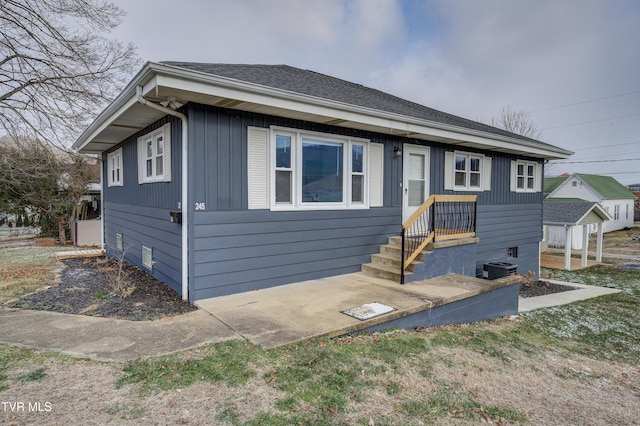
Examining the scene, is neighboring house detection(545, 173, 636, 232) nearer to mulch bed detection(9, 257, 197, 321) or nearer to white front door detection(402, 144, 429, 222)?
white front door detection(402, 144, 429, 222)

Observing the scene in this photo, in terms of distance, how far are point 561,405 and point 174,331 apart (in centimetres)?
371

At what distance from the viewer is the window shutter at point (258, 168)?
17.5 feet

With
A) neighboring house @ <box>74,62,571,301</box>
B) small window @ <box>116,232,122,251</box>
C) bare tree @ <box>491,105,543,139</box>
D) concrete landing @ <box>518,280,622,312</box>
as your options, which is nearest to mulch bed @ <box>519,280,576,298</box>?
concrete landing @ <box>518,280,622,312</box>

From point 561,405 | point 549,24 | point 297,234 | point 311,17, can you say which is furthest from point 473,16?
point 561,405

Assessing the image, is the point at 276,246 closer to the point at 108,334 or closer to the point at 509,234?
the point at 108,334

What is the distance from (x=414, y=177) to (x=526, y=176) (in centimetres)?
538

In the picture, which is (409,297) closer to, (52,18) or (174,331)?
(174,331)

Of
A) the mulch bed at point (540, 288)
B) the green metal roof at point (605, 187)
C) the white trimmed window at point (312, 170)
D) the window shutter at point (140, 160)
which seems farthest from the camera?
the green metal roof at point (605, 187)

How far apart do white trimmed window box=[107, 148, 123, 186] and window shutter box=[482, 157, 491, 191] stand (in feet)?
30.3

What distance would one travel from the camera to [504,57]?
776 inches

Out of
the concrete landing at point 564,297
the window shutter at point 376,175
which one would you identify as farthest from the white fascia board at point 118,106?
the concrete landing at point 564,297

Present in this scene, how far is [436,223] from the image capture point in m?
8.25

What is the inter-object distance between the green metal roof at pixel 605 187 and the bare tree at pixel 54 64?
3332cm

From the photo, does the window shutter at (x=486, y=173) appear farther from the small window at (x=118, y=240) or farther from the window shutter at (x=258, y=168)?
the small window at (x=118, y=240)
